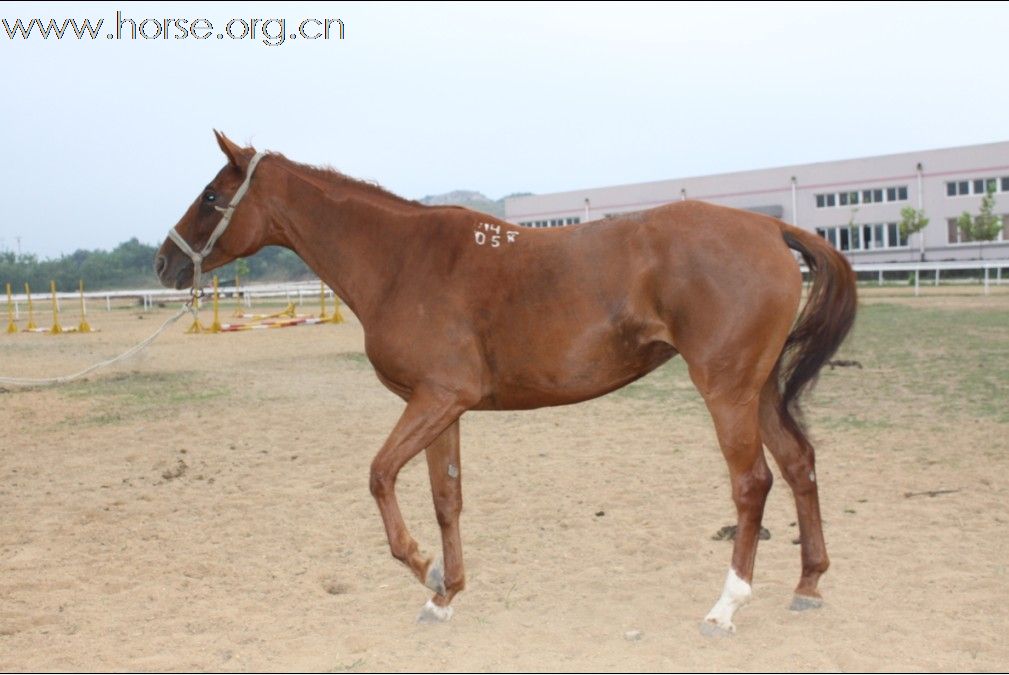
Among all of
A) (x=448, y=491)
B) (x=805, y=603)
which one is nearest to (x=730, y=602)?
(x=805, y=603)

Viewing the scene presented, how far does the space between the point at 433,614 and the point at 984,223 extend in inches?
2199

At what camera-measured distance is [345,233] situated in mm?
5195

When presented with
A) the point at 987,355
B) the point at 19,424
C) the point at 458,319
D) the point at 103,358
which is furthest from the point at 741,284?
the point at 103,358

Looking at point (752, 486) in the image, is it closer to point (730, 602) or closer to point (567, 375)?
point (730, 602)

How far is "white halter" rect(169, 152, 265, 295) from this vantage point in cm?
517

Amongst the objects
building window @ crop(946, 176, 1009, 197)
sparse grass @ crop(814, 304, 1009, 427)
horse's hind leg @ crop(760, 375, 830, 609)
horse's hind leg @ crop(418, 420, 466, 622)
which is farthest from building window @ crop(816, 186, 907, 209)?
horse's hind leg @ crop(418, 420, 466, 622)

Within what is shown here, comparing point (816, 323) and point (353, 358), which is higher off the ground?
point (816, 323)

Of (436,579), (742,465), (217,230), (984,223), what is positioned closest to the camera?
(742,465)

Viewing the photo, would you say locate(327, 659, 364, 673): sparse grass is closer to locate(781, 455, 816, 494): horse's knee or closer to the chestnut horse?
Answer: the chestnut horse

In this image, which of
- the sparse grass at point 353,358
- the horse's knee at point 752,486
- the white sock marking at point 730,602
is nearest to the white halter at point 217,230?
the horse's knee at point 752,486

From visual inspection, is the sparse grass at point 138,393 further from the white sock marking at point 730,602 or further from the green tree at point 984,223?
the green tree at point 984,223

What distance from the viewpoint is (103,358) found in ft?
61.1

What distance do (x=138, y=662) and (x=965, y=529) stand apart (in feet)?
15.7

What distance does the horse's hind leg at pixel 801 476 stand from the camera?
4767 millimetres
